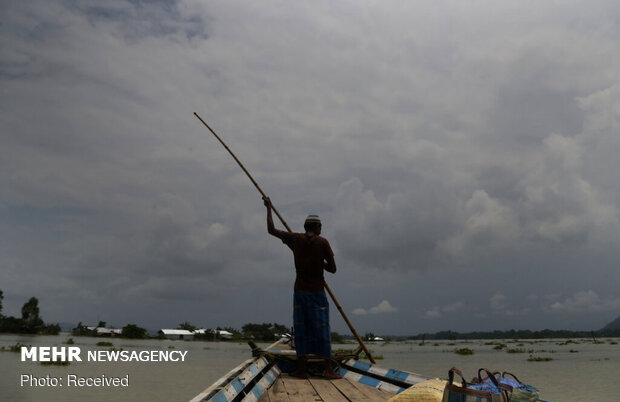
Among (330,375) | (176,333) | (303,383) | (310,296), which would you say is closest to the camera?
(303,383)

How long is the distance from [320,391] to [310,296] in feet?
4.16

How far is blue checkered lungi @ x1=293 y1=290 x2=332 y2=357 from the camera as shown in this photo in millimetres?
5395

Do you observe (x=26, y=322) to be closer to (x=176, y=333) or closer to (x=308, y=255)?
(x=176, y=333)

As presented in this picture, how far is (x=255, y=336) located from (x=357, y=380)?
48105 millimetres

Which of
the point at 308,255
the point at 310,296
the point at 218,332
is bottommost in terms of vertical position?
the point at 218,332

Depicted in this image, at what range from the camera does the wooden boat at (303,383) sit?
3593 mm

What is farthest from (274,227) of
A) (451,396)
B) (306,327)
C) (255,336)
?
(255,336)

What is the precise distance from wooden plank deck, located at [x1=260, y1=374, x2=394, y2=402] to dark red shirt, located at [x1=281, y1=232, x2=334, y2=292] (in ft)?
3.64

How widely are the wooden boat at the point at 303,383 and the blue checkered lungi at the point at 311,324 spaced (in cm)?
36

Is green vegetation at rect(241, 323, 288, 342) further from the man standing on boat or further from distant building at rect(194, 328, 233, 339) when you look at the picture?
the man standing on boat

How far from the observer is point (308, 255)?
18.0 feet

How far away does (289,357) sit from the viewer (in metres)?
5.98

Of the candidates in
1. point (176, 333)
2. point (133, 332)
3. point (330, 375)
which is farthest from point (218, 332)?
point (330, 375)

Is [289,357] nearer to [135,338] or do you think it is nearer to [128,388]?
[128,388]
